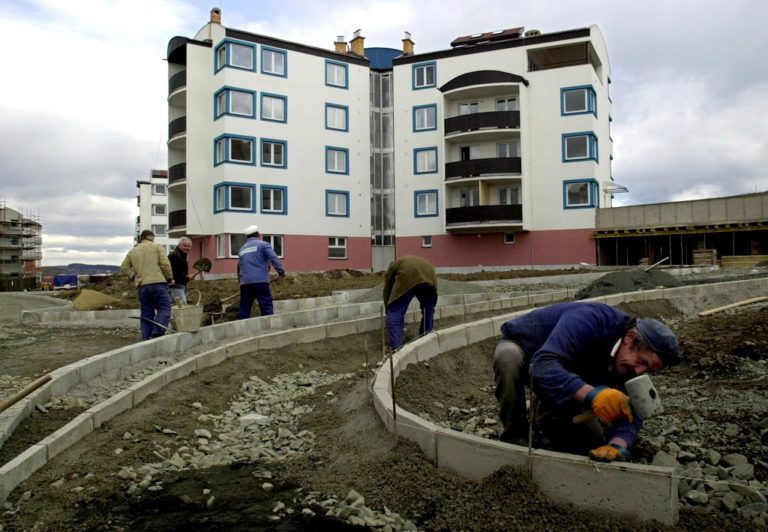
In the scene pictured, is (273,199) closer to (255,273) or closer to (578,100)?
(578,100)

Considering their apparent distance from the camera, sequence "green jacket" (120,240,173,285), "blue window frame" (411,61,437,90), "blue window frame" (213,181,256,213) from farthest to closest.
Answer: "blue window frame" (411,61,437,90), "blue window frame" (213,181,256,213), "green jacket" (120,240,173,285)

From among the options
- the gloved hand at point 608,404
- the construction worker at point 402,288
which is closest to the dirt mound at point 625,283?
the construction worker at point 402,288

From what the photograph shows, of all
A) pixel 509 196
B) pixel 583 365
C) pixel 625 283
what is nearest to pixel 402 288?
pixel 583 365

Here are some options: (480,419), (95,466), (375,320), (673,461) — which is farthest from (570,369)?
(375,320)

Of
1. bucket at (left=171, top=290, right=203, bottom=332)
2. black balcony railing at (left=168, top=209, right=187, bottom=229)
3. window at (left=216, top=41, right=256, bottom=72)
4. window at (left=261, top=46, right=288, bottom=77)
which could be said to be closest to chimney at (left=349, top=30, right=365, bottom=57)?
window at (left=261, top=46, right=288, bottom=77)

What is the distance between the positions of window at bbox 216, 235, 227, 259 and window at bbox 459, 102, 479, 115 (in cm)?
1346

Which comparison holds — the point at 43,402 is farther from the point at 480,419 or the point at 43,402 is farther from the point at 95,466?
the point at 480,419

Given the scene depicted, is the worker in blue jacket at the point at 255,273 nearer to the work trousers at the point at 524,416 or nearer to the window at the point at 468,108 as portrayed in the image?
the work trousers at the point at 524,416

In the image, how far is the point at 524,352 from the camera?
12.0ft

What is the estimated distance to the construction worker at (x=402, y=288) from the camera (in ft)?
24.7

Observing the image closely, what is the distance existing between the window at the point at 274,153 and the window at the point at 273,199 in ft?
3.66

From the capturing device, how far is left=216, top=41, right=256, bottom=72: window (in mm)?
26469

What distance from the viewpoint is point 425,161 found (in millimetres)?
30922

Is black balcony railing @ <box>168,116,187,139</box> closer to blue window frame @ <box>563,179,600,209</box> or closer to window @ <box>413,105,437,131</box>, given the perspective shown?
window @ <box>413,105,437,131</box>
